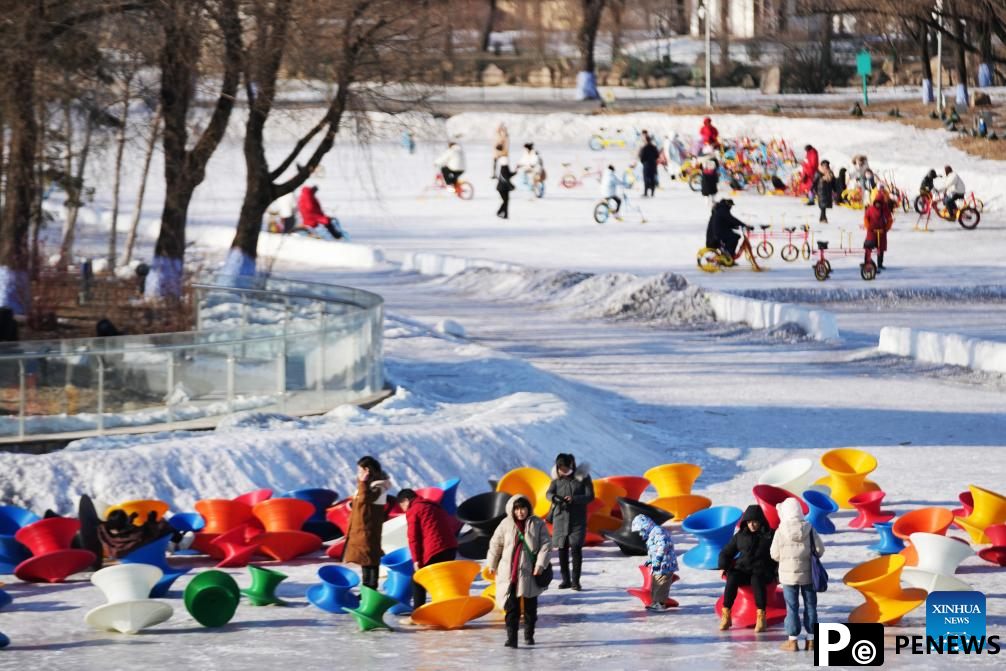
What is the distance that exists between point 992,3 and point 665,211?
13.8 metres

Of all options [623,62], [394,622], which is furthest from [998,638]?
[623,62]

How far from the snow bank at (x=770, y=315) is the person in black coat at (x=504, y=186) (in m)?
12.0

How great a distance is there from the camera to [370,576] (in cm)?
1149

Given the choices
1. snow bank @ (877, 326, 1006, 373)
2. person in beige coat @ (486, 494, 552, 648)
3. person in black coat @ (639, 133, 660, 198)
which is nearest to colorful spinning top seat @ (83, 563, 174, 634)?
person in beige coat @ (486, 494, 552, 648)

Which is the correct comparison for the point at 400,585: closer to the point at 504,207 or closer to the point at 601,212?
the point at 601,212

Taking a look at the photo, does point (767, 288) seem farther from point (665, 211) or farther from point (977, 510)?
point (977, 510)

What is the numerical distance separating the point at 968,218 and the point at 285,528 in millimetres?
26158

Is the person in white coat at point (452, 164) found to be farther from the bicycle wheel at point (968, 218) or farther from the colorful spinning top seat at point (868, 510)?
the colorful spinning top seat at point (868, 510)

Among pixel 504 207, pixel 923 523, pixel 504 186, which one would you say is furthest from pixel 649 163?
pixel 923 523

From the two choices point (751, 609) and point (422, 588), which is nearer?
point (751, 609)

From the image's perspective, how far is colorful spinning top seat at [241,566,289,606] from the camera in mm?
11359

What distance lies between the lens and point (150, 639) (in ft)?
34.9

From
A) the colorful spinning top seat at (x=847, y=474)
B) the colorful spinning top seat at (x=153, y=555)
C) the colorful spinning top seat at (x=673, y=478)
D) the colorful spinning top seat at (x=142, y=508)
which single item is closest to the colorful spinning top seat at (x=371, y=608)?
the colorful spinning top seat at (x=153, y=555)

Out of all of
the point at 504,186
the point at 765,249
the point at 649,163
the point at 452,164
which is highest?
the point at 452,164
